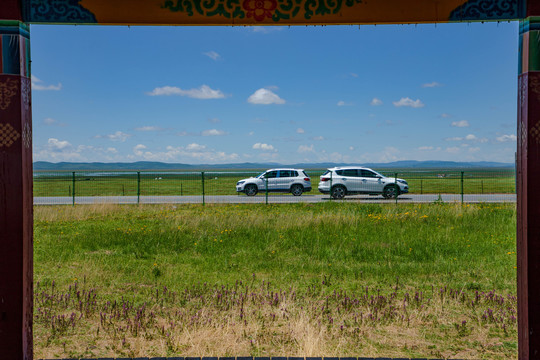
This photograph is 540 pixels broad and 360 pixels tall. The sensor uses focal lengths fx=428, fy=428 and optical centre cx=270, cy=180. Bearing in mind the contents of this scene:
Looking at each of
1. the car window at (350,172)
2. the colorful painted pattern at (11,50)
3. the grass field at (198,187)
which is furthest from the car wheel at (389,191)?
the colorful painted pattern at (11,50)

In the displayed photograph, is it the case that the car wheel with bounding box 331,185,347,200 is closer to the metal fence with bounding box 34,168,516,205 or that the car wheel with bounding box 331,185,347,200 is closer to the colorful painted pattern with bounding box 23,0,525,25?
the metal fence with bounding box 34,168,516,205

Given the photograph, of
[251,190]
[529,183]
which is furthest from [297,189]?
[529,183]

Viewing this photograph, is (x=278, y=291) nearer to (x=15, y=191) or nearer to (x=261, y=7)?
(x=15, y=191)

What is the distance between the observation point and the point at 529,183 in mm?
3371

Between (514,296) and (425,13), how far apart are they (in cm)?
402

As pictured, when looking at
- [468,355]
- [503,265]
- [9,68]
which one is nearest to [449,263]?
[503,265]

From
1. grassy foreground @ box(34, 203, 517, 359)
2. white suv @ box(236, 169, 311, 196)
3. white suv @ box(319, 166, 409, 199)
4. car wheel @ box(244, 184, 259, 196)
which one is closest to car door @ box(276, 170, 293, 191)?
white suv @ box(236, 169, 311, 196)

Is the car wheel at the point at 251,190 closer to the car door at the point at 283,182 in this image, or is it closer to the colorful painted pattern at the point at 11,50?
the car door at the point at 283,182

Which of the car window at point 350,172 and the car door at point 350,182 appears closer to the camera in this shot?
the car door at point 350,182

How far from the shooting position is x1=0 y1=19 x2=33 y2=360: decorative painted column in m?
3.34

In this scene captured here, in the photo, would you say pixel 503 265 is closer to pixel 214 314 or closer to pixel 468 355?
pixel 468 355

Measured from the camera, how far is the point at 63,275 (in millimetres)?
6980

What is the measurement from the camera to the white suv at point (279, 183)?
84.2 feet

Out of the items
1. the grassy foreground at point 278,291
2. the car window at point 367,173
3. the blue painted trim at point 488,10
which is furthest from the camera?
the car window at point 367,173
